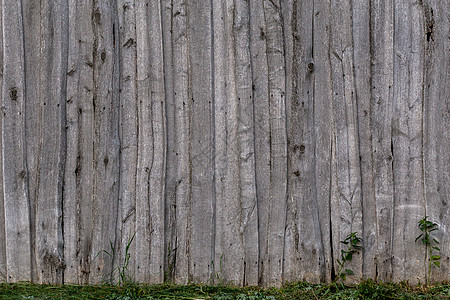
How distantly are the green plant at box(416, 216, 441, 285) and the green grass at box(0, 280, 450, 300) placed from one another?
0.16 m

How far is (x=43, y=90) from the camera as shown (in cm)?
338

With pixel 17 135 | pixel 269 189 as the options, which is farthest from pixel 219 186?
pixel 17 135

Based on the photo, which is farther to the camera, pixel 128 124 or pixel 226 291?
pixel 128 124

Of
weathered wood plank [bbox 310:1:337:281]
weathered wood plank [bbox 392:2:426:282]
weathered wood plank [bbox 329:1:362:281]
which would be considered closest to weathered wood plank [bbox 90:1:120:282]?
weathered wood plank [bbox 310:1:337:281]

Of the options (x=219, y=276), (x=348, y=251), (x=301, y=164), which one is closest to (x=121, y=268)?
(x=219, y=276)

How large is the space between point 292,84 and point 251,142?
52cm

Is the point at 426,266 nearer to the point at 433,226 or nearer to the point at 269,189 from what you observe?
the point at 433,226

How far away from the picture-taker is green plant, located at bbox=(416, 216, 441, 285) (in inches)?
127

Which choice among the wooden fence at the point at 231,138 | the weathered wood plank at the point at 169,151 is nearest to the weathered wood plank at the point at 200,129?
the wooden fence at the point at 231,138

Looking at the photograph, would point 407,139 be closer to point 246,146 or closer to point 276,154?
point 276,154

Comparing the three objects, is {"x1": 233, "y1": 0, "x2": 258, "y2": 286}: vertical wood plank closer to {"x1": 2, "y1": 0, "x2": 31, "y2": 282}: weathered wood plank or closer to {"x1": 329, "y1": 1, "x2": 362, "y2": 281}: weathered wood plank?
{"x1": 329, "y1": 1, "x2": 362, "y2": 281}: weathered wood plank

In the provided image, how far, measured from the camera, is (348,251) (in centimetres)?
332

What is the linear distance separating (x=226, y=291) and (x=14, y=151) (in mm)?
1841

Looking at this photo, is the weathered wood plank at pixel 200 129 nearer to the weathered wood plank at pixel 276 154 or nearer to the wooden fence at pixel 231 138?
the wooden fence at pixel 231 138
